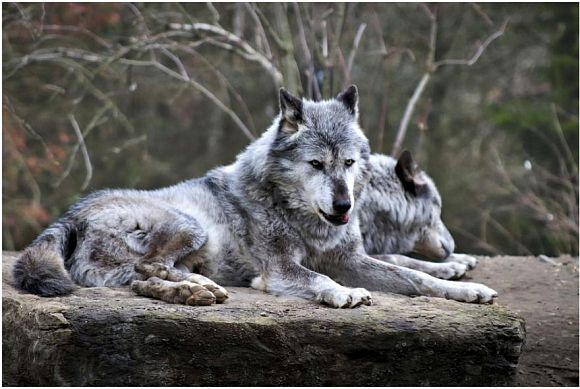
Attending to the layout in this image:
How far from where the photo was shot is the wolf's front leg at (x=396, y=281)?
438cm

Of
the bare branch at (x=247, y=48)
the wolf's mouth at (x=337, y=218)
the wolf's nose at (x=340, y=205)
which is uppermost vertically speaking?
the bare branch at (x=247, y=48)

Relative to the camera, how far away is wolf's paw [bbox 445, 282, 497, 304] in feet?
14.2

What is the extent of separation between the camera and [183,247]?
437 cm

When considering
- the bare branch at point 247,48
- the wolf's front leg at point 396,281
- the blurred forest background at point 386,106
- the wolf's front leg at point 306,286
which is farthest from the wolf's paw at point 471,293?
the blurred forest background at point 386,106

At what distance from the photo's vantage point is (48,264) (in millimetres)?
4094

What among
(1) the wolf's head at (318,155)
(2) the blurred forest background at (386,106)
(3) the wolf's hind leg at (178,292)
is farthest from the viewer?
(2) the blurred forest background at (386,106)

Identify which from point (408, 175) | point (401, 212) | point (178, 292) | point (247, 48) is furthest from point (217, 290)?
point (247, 48)

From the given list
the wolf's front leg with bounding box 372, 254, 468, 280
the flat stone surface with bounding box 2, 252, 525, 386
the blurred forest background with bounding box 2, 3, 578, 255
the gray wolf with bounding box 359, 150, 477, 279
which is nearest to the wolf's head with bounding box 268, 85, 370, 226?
the flat stone surface with bounding box 2, 252, 525, 386

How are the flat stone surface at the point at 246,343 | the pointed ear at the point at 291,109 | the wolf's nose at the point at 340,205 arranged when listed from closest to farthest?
the flat stone surface at the point at 246,343
the wolf's nose at the point at 340,205
the pointed ear at the point at 291,109

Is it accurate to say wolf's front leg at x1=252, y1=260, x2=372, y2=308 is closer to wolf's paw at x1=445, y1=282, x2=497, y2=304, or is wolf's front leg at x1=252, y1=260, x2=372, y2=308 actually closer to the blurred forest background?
wolf's paw at x1=445, y1=282, x2=497, y2=304

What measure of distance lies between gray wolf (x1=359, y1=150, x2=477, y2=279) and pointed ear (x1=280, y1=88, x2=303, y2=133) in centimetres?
124

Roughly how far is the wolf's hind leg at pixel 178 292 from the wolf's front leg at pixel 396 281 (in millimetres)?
1105

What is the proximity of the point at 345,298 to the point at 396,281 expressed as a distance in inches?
27.7

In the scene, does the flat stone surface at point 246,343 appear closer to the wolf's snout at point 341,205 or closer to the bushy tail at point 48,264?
the bushy tail at point 48,264
